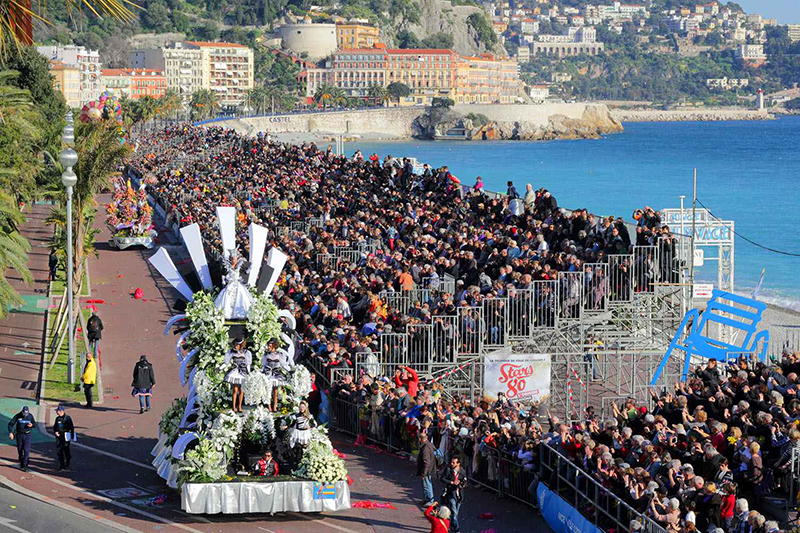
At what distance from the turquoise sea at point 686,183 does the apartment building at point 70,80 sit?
3989 cm

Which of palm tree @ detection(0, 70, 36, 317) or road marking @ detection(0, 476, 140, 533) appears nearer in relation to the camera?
road marking @ detection(0, 476, 140, 533)

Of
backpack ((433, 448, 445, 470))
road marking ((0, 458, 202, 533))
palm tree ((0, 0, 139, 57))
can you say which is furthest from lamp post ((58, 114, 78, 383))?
palm tree ((0, 0, 139, 57))

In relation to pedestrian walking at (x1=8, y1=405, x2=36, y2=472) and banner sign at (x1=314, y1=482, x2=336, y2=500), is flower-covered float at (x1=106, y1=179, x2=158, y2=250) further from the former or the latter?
banner sign at (x1=314, y1=482, x2=336, y2=500)

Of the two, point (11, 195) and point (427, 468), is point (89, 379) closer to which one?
point (427, 468)

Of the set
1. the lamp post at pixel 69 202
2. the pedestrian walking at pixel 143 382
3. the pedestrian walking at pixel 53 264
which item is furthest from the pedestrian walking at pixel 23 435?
the pedestrian walking at pixel 53 264

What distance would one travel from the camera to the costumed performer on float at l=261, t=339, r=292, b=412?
690 inches

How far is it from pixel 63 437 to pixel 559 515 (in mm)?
7886

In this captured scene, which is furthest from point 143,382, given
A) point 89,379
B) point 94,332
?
point 94,332

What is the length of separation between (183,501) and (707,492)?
6.93 meters

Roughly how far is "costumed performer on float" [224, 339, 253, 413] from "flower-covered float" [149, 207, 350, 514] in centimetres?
1

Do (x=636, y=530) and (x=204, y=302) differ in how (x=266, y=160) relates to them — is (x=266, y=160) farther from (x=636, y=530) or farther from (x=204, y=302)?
(x=636, y=530)

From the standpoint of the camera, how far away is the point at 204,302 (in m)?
17.7

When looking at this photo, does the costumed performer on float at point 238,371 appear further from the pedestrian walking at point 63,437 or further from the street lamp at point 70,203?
the street lamp at point 70,203

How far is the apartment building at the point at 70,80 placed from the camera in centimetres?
16975
